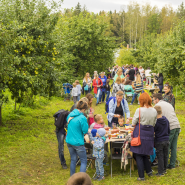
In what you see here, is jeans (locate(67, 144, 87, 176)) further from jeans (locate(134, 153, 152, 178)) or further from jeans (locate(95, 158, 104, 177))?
jeans (locate(134, 153, 152, 178))

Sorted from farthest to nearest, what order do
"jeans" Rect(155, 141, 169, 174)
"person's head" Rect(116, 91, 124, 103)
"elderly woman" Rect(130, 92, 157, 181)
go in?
"person's head" Rect(116, 91, 124, 103) < "jeans" Rect(155, 141, 169, 174) < "elderly woman" Rect(130, 92, 157, 181)

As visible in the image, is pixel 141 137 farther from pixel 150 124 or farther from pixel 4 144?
pixel 4 144

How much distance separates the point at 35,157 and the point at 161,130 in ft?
12.5

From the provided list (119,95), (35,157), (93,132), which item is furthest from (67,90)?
(93,132)

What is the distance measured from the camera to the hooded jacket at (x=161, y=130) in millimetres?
5742

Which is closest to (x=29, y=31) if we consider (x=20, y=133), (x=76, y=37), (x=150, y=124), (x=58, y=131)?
(x=20, y=133)

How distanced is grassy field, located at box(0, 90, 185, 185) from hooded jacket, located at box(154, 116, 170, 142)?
949 mm

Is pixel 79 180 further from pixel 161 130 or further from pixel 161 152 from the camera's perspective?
pixel 161 152

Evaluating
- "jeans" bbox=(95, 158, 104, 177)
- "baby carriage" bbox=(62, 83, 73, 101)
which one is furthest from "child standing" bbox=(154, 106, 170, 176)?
"baby carriage" bbox=(62, 83, 73, 101)

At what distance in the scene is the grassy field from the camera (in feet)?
19.7

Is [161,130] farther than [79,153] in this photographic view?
Yes

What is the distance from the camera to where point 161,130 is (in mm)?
5777

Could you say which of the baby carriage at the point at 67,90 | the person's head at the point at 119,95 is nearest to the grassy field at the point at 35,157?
the person's head at the point at 119,95

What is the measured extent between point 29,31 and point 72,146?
5332 millimetres
